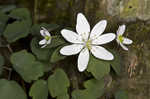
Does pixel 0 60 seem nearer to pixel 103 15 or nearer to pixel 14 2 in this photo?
pixel 103 15

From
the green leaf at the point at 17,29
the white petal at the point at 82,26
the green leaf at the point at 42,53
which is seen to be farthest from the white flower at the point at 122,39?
the green leaf at the point at 17,29

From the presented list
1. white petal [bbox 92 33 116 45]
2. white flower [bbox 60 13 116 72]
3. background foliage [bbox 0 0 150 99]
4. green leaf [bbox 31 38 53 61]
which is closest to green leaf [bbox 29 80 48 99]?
background foliage [bbox 0 0 150 99]

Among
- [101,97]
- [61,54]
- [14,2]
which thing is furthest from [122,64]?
[14,2]

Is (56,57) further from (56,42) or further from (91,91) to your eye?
(91,91)

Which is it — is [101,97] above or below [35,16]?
below

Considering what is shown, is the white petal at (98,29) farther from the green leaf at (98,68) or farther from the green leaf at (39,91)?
the green leaf at (39,91)
